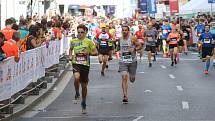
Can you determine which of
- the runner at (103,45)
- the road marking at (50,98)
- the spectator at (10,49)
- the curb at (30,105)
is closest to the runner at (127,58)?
the road marking at (50,98)

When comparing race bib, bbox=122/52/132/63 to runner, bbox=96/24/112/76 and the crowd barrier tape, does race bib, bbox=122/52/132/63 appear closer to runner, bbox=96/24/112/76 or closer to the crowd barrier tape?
the crowd barrier tape

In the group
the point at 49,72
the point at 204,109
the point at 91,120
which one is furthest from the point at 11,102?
the point at 49,72

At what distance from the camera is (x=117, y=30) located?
37094 mm

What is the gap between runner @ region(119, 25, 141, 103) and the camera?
16.2m

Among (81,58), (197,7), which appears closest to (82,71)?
(81,58)

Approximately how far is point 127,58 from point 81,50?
2.13 metres

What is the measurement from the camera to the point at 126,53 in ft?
54.0

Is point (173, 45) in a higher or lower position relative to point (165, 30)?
lower

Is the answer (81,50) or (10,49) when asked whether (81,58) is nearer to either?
(81,50)

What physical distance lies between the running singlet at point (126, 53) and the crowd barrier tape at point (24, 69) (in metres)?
2.23

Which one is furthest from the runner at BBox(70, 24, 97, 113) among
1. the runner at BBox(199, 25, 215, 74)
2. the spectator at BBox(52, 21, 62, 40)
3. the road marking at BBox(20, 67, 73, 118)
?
the runner at BBox(199, 25, 215, 74)

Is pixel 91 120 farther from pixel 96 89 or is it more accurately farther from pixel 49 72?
pixel 49 72

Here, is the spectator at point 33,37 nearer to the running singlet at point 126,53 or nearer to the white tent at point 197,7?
the running singlet at point 126,53

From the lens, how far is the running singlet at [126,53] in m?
16.4
